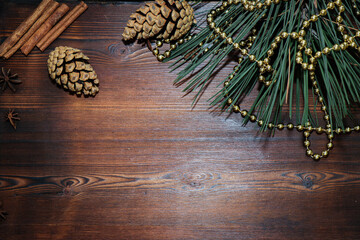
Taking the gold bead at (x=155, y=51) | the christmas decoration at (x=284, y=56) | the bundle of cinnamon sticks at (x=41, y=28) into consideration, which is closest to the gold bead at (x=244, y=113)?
the christmas decoration at (x=284, y=56)

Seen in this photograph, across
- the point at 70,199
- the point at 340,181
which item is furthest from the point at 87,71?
the point at 340,181

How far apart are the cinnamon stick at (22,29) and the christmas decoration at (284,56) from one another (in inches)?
12.8

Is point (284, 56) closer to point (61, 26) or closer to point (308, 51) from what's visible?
point (308, 51)

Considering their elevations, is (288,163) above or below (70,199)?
above

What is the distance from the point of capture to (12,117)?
0.76 m

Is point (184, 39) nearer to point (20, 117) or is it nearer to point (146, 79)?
point (146, 79)

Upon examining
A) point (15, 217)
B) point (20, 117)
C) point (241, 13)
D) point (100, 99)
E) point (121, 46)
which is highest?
point (241, 13)

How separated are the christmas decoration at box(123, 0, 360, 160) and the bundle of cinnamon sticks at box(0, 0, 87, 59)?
257 millimetres

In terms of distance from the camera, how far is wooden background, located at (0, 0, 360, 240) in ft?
2.46

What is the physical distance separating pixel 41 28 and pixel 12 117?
0.24m

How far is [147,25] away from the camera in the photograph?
2.33 ft

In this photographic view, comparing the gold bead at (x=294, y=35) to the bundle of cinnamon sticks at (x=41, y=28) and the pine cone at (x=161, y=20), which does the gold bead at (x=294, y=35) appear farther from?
the bundle of cinnamon sticks at (x=41, y=28)

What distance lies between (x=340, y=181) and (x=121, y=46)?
2.20 ft

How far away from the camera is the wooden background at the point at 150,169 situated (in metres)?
0.75
